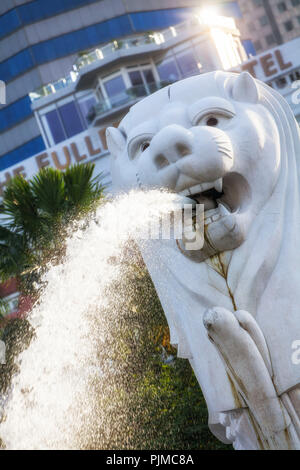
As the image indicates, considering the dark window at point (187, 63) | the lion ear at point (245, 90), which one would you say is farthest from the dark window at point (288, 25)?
the lion ear at point (245, 90)

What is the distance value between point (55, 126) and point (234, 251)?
28.8 meters

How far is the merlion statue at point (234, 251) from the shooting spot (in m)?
3.34

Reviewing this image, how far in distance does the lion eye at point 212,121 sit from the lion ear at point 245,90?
22 cm

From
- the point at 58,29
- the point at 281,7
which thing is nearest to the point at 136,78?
the point at 58,29

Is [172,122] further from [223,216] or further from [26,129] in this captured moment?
[26,129]

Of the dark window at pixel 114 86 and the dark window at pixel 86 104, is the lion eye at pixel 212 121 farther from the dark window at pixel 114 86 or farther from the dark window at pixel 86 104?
the dark window at pixel 86 104

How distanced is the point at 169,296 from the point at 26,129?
3251 centimetres

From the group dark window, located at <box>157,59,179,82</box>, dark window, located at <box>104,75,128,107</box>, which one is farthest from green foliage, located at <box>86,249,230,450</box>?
dark window, located at <box>157,59,179,82</box>

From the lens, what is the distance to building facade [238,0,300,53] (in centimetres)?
5800

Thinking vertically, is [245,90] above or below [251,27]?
below

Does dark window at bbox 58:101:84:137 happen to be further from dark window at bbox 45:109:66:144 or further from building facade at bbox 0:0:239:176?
building facade at bbox 0:0:239:176

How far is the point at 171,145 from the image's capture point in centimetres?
336

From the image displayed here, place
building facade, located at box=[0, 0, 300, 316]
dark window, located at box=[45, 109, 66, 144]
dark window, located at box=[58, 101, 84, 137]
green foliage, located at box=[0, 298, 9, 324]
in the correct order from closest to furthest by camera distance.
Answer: green foliage, located at box=[0, 298, 9, 324]
building facade, located at box=[0, 0, 300, 316]
dark window, located at box=[58, 101, 84, 137]
dark window, located at box=[45, 109, 66, 144]

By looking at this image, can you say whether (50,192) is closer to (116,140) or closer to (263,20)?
(116,140)
